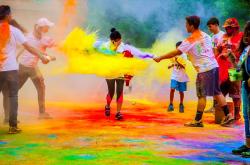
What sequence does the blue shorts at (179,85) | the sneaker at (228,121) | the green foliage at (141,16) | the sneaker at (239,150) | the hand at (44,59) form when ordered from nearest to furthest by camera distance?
the sneaker at (239,150) → the hand at (44,59) → the sneaker at (228,121) → the blue shorts at (179,85) → the green foliage at (141,16)

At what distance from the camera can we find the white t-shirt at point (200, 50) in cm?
761

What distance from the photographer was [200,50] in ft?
25.1

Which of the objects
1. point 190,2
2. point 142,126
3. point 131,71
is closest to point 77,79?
point 190,2

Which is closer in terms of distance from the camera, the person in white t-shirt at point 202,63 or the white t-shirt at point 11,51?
the white t-shirt at point 11,51

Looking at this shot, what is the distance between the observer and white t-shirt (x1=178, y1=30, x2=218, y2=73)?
7.61 m

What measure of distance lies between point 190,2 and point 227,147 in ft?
29.2

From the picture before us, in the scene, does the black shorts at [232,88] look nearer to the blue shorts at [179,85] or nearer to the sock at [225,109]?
the sock at [225,109]

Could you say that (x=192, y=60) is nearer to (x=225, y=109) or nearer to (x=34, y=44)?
(x=225, y=109)

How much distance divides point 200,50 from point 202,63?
242 millimetres

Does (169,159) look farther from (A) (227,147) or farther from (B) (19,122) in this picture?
(B) (19,122)

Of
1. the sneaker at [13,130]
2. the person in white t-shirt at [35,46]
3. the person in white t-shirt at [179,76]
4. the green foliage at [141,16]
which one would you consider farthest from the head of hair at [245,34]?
the green foliage at [141,16]

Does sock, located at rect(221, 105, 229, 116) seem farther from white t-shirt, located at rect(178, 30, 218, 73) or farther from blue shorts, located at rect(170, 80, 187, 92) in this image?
blue shorts, located at rect(170, 80, 187, 92)

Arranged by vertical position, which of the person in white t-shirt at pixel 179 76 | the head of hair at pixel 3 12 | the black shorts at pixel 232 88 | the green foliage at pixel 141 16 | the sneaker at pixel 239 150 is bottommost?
the sneaker at pixel 239 150

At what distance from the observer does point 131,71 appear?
848 cm
